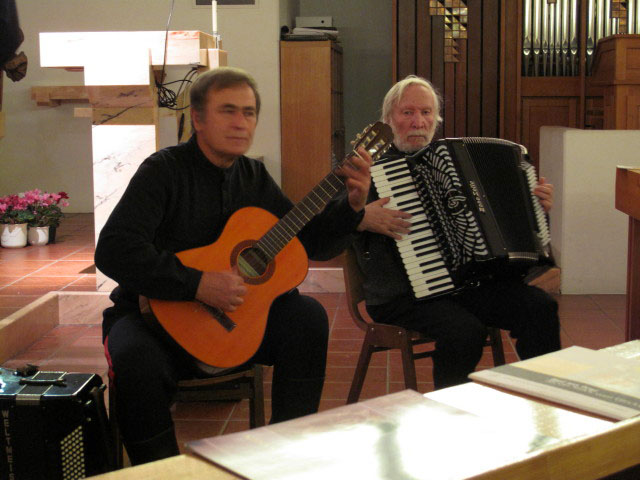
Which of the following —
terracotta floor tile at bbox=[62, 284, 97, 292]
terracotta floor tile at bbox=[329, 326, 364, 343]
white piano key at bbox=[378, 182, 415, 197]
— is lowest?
terracotta floor tile at bbox=[329, 326, 364, 343]

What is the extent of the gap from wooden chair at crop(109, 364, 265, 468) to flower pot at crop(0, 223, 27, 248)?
4.85 m

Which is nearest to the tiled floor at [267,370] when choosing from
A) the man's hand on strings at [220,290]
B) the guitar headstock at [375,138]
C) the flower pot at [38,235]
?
the flower pot at [38,235]

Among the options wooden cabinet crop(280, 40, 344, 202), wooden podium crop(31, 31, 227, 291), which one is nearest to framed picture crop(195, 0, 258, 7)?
wooden cabinet crop(280, 40, 344, 202)

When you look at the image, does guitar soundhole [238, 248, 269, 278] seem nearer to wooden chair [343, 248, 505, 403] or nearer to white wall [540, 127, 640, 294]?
wooden chair [343, 248, 505, 403]

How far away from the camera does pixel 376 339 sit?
9.20ft

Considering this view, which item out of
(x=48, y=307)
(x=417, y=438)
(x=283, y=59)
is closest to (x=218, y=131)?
(x=417, y=438)

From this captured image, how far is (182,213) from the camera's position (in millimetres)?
2455

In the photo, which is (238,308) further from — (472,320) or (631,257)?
(631,257)

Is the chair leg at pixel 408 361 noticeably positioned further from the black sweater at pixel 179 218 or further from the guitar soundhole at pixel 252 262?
the guitar soundhole at pixel 252 262

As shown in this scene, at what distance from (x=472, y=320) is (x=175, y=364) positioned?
938mm

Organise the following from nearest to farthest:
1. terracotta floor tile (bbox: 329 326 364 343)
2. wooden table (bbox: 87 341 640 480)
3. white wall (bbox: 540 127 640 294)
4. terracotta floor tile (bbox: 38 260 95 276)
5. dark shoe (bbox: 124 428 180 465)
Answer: wooden table (bbox: 87 341 640 480)
dark shoe (bbox: 124 428 180 465)
terracotta floor tile (bbox: 329 326 364 343)
white wall (bbox: 540 127 640 294)
terracotta floor tile (bbox: 38 260 95 276)

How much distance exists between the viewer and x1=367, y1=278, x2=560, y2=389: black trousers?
2668 mm

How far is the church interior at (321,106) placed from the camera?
445 cm

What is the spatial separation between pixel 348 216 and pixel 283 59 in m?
5.36
